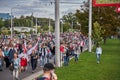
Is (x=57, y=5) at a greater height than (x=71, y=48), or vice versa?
(x=57, y=5)

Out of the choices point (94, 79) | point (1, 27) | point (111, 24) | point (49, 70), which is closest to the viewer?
point (49, 70)

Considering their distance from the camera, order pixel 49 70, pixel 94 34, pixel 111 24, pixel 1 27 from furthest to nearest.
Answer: pixel 1 27
pixel 111 24
pixel 94 34
pixel 49 70

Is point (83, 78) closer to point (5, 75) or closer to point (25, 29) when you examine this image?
point (5, 75)

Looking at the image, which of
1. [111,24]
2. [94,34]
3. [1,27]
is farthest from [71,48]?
[1,27]

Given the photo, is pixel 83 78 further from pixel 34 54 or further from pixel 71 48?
pixel 71 48

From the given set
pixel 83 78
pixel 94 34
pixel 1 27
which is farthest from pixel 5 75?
pixel 1 27

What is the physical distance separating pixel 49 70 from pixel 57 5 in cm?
2146

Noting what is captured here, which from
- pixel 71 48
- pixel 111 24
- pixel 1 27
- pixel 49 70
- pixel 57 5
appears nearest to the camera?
pixel 49 70

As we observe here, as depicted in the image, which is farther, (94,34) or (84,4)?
(84,4)

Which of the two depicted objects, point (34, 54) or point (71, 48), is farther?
point (71, 48)

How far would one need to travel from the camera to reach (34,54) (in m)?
28.0

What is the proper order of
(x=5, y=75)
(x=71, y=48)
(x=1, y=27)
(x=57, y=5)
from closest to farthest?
(x=5, y=75), (x=57, y=5), (x=71, y=48), (x=1, y=27)

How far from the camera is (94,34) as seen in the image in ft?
200

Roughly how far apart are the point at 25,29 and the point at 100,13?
10035 cm
